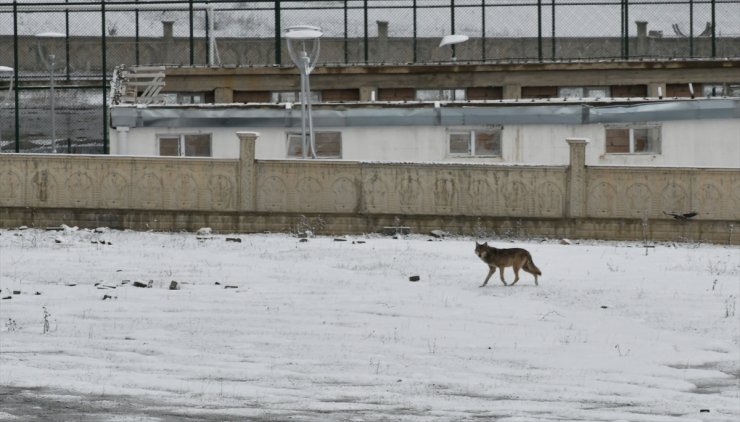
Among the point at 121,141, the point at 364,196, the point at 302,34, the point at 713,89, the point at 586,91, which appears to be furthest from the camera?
the point at 586,91

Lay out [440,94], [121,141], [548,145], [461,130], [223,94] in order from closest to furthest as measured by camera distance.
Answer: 1. [548,145]
2. [121,141]
3. [461,130]
4. [223,94]
5. [440,94]

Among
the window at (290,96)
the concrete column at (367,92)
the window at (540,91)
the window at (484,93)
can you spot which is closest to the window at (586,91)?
the window at (540,91)

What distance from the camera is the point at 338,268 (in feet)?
84.4

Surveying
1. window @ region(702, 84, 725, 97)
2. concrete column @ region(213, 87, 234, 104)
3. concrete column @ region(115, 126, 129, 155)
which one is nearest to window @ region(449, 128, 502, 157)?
concrete column @ region(115, 126, 129, 155)

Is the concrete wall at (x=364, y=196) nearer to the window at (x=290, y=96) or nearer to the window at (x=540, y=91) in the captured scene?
the window at (x=290, y=96)

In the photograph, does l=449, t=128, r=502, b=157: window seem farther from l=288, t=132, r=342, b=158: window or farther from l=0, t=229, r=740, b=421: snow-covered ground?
l=0, t=229, r=740, b=421: snow-covered ground

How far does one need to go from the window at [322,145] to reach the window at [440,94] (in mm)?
10050

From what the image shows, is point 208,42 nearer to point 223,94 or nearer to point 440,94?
point 223,94

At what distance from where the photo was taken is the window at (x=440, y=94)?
44.9 m

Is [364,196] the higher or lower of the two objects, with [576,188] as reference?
lower

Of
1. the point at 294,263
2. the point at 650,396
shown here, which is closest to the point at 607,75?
the point at 294,263

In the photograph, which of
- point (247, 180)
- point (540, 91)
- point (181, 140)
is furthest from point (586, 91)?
point (247, 180)

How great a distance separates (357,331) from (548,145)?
14.1 metres

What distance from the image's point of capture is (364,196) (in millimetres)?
30125
